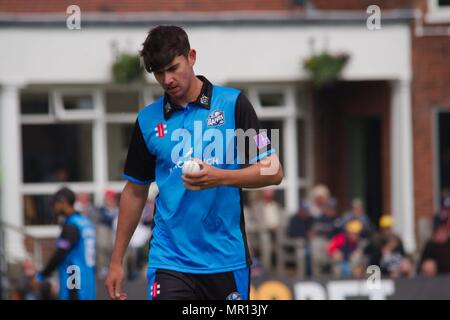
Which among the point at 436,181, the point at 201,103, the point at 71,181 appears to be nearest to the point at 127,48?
the point at 71,181

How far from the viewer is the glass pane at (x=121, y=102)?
64.6 feet

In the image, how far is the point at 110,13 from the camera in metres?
19.4

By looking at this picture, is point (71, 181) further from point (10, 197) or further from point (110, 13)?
point (110, 13)

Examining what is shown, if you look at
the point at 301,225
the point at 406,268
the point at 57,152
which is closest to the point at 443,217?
the point at 301,225

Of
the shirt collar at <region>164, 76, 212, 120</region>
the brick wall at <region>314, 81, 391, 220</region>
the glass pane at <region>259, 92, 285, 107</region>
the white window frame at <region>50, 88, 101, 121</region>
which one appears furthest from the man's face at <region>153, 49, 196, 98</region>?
the brick wall at <region>314, 81, 391, 220</region>

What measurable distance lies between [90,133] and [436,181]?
19.3ft

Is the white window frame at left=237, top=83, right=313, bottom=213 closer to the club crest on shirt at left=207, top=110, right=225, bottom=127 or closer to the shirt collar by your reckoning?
the shirt collar

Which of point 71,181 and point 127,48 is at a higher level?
point 127,48

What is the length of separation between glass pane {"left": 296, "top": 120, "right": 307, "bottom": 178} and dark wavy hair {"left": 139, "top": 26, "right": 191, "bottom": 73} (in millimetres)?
15357

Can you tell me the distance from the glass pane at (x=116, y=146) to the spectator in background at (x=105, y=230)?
2804mm

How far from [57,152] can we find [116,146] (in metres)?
1.04

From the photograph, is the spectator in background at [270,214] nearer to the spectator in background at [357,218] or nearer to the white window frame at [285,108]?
the spectator in background at [357,218]

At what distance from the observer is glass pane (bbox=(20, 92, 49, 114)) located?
766 inches

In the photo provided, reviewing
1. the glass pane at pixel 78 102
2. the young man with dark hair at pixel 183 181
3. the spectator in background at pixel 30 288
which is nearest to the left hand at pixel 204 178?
the young man with dark hair at pixel 183 181
